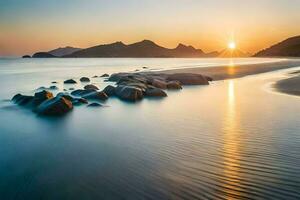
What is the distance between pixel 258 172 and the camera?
6094 mm

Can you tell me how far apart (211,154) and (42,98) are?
408 inches

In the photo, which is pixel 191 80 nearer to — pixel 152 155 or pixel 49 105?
pixel 49 105

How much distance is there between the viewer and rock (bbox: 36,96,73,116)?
12.7m

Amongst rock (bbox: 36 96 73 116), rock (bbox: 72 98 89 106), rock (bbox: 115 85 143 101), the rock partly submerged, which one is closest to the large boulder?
rock (bbox: 115 85 143 101)

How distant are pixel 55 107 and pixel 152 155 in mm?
7033

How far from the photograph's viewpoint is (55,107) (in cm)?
1284

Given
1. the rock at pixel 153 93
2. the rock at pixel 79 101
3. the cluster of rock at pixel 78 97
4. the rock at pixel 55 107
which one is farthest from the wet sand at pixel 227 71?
the rock at pixel 55 107

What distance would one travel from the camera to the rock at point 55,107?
12656mm

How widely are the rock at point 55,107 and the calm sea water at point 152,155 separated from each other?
483 millimetres

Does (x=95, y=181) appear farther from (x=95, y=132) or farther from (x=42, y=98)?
(x=42, y=98)

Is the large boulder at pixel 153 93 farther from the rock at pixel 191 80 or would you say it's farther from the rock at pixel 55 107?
the rock at pixel 191 80

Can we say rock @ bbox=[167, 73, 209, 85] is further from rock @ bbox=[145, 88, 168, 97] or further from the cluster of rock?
rock @ bbox=[145, 88, 168, 97]

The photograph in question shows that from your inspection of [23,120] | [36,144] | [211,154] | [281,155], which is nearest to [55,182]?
[36,144]

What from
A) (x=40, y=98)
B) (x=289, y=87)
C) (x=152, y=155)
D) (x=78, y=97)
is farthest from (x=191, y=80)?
(x=152, y=155)
